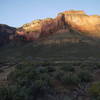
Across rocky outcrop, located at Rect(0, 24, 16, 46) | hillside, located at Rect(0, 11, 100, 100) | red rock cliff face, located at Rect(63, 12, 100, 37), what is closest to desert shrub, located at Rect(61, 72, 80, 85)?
hillside, located at Rect(0, 11, 100, 100)

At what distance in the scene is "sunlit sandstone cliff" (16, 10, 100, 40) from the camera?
78.9 metres

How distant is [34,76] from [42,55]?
170 feet

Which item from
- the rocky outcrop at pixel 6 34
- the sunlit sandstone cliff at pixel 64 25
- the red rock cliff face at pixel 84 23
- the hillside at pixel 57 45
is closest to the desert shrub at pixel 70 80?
the hillside at pixel 57 45

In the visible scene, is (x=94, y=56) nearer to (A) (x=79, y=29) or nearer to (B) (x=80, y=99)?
(A) (x=79, y=29)

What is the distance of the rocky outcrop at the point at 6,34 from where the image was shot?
84.8 m

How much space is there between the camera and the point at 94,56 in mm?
→ 58250

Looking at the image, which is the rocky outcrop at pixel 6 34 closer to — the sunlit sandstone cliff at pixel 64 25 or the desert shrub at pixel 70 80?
the sunlit sandstone cliff at pixel 64 25

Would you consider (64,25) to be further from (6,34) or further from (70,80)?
(70,80)

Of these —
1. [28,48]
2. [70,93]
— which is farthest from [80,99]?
[28,48]

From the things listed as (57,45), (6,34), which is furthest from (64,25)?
(6,34)

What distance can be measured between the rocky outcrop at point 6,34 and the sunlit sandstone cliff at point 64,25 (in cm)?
369

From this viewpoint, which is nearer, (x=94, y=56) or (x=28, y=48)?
(x=94, y=56)

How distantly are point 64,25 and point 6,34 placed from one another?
26.0m

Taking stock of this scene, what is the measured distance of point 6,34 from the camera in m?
88.1
